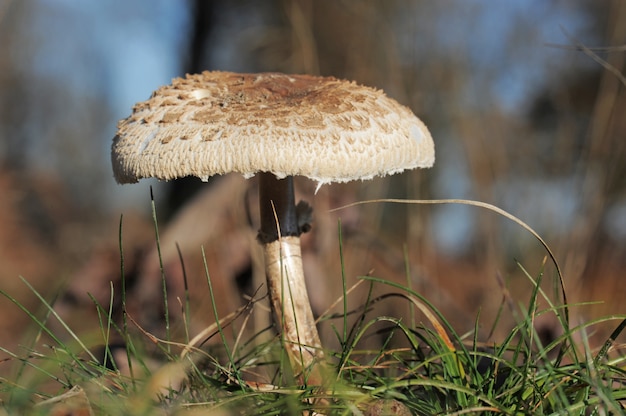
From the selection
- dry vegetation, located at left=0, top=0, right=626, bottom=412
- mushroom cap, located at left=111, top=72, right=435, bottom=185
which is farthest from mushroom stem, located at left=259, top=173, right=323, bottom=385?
dry vegetation, located at left=0, top=0, right=626, bottom=412

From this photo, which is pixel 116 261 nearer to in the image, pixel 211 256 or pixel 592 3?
pixel 211 256

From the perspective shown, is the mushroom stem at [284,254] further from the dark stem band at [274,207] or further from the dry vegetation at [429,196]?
the dry vegetation at [429,196]

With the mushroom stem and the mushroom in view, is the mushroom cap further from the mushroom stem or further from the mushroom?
the mushroom stem

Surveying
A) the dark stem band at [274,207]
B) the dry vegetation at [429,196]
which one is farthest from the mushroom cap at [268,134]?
the dry vegetation at [429,196]

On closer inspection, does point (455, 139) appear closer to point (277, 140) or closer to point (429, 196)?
point (429, 196)

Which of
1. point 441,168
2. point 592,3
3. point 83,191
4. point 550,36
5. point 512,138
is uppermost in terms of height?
point 592,3

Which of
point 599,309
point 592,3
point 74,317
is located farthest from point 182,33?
point 599,309

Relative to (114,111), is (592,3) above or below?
above
